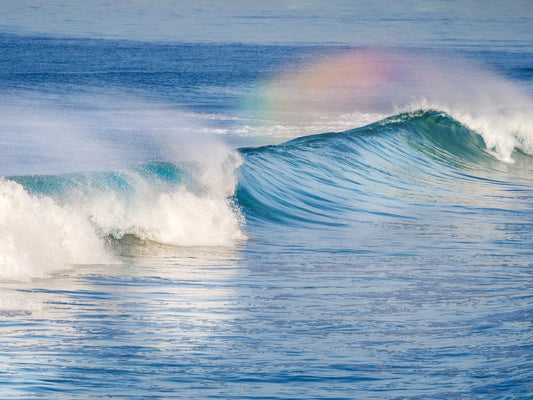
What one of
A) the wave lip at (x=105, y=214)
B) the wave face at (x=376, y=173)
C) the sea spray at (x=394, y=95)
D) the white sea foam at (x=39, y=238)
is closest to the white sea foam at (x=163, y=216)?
the wave lip at (x=105, y=214)

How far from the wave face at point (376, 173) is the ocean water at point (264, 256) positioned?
6 centimetres

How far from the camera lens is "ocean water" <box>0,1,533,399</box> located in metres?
5.59

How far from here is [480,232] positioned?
1064 cm

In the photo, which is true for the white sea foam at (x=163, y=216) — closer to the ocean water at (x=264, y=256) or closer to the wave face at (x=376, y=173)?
the ocean water at (x=264, y=256)

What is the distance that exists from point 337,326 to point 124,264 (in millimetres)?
2732

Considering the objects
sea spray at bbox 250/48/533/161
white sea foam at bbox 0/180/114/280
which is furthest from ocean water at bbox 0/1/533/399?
sea spray at bbox 250/48/533/161

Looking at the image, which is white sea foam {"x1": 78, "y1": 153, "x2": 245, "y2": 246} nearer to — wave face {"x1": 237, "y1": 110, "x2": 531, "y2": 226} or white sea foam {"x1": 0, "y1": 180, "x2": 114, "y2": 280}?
white sea foam {"x1": 0, "y1": 180, "x2": 114, "y2": 280}

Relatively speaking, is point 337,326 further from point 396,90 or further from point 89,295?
point 396,90

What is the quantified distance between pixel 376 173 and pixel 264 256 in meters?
7.28

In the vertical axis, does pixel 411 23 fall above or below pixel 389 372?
above

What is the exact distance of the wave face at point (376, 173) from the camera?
12734mm

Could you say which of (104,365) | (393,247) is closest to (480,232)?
(393,247)

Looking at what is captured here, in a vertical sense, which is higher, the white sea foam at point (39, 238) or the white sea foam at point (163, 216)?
the white sea foam at point (163, 216)

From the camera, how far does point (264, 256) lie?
9398mm
